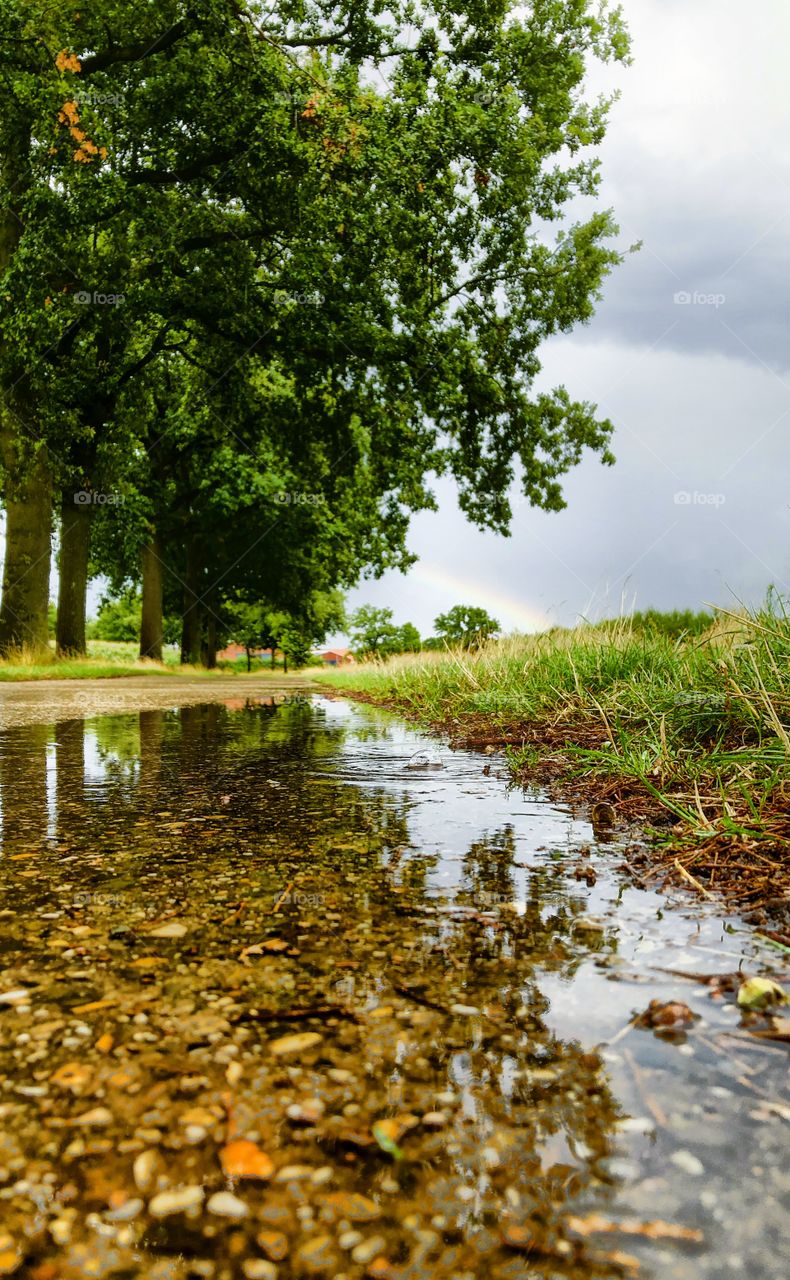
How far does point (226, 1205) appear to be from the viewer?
83 centimetres

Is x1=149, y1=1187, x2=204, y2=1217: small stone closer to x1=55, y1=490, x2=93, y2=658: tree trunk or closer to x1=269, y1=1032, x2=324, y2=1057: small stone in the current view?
x1=269, y1=1032, x2=324, y2=1057: small stone

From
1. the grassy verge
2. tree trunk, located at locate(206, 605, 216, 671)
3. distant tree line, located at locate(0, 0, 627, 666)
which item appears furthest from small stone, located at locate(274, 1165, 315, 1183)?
tree trunk, located at locate(206, 605, 216, 671)

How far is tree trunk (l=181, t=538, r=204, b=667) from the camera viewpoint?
1062 inches

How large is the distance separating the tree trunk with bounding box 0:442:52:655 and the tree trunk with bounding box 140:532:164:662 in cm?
666

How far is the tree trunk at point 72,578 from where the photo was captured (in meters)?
17.7

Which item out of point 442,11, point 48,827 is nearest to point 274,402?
point 442,11

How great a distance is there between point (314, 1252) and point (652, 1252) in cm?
31

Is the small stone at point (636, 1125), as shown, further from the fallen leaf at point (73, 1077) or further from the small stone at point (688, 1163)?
the fallen leaf at point (73, 1077)

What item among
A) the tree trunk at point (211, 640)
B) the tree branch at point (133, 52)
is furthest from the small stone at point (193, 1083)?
the tree trunk at point (211, 640)

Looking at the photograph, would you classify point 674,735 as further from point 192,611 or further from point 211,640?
point 211,640

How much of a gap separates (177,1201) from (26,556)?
55.3 ft

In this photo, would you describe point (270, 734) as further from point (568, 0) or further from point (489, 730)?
point (568, 0)

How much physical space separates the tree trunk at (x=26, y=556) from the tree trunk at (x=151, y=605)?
6.66 m

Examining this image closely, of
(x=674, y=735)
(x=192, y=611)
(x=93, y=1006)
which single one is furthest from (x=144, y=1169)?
(x=192, y=611)
